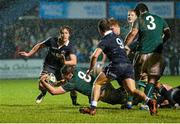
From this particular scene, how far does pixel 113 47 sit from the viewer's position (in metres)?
11.8

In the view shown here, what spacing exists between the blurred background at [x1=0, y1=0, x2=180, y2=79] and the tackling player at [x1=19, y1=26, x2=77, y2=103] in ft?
59.4

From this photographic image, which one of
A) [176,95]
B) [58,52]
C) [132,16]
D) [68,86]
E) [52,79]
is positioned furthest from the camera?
[52,79]

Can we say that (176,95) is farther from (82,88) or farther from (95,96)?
(95,96)

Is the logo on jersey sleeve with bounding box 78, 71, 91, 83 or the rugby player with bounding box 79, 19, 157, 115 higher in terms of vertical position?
the rugby player with bounding box 79, 19, 157, 115

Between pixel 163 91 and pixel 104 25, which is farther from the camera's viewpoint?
pixel 163 91

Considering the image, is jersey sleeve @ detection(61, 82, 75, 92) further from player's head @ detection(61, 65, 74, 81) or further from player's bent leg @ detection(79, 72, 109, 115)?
player's bent leg @ detection(79, 72, 109, 115)

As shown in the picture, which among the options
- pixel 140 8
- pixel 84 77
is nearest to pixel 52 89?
pixel 84 77

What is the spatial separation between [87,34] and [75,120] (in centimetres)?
2660

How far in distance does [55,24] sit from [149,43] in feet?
81.5

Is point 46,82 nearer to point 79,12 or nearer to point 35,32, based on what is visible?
point 35,32

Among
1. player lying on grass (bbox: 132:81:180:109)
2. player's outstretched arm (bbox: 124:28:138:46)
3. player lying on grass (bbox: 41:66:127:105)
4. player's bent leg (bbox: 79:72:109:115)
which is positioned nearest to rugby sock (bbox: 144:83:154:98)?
player lying on grass (bbox: 132:81:180:109)

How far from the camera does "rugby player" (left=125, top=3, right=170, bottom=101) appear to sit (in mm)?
Answer: 13297

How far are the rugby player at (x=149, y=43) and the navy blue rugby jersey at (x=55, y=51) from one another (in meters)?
1.73

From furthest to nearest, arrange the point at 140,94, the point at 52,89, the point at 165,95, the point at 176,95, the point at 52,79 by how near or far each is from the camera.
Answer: the point at 52,79
the point at 52,89
the point at 165,95
the point at 176,95
the point at 140,94
